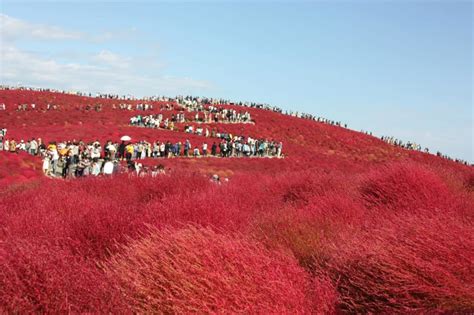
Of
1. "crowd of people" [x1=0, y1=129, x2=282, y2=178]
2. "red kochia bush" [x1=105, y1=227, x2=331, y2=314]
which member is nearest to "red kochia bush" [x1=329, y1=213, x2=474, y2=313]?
"red kochia bush" [x1=105, y1=227, x2=331, y2=314]

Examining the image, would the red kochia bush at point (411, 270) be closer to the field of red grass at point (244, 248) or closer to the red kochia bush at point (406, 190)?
the field of red grass at point (244, 248)

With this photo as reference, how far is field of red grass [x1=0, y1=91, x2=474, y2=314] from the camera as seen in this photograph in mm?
4723

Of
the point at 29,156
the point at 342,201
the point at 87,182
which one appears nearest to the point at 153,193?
the point at 87,182

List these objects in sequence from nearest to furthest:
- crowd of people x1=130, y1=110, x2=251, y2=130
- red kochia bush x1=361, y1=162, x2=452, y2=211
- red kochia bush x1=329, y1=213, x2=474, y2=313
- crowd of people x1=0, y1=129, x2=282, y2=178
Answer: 1. red kochia bush x1=329, y1=213, x2=474, y2=313
2. red kochia bush x1=361, y1=162, x2=452, y2=211
3. crowd of people x1=0, y1=129, x2=282, y2=178
4. crowd of people x1=130, y1=110, x2=251, y2=130

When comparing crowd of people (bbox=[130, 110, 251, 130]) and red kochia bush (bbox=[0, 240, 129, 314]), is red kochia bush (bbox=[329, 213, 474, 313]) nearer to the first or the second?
red kochia bush (bbox=[0, 240, 129, 314])

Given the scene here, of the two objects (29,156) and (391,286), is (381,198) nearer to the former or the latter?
(391,286)

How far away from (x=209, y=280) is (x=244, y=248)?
2.21 feet

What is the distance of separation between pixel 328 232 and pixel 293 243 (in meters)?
0.86

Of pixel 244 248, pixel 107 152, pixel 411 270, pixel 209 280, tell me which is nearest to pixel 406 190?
pixel 411 270

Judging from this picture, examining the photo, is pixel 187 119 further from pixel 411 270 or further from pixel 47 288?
pixel 47 288

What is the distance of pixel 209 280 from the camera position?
4902 millimetres

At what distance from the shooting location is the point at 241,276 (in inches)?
197

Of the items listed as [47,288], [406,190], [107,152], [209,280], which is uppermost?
[406,190]

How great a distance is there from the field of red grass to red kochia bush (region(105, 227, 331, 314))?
0.05 feet
